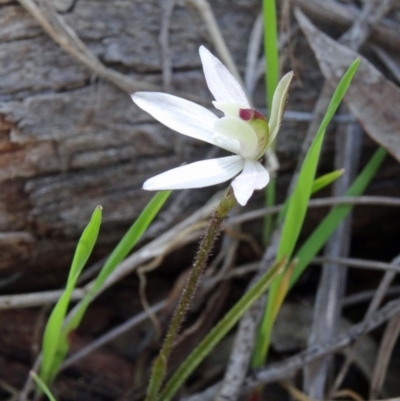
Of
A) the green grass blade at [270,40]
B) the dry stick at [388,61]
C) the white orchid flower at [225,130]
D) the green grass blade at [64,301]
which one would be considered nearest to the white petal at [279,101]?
the white orchid flower at [225,130]

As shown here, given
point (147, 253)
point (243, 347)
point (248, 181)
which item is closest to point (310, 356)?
point (243, 347)

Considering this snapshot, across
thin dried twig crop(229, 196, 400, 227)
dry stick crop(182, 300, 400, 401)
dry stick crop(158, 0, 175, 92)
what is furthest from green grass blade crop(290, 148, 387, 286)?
dry stick crop(158, 0, 175, 92)

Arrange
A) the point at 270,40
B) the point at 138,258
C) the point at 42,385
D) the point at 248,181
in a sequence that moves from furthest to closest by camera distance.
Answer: the point at 138,258 → the point at 270,40 → the point at 42,385 → the point at 248,181

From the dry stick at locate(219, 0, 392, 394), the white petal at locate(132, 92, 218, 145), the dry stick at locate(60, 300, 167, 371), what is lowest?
the dry stick at locate(60, 300, 167, 371)

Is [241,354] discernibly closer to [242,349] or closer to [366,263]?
[242,349]

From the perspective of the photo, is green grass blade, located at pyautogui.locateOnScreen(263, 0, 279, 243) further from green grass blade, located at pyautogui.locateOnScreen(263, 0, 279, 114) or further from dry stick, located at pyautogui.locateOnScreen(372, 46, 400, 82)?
dry stick, located at pyautogui.locateOnScreen(372, 46, 400, 82)

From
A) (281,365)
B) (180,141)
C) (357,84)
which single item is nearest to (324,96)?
(357,84)
